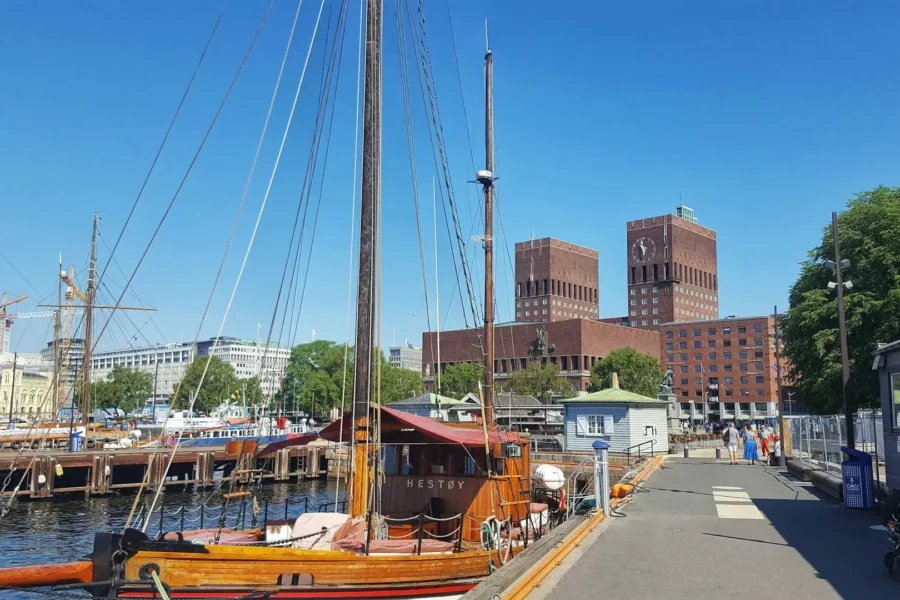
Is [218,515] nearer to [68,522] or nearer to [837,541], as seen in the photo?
[68,522]

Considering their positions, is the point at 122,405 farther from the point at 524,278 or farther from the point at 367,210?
the point at 367,210

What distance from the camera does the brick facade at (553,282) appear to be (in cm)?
18100

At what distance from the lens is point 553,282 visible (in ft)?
597

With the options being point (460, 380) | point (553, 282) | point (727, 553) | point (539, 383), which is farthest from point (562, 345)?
point (727, 553)

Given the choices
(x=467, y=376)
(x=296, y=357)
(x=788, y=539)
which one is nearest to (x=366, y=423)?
(x=788, y=539)

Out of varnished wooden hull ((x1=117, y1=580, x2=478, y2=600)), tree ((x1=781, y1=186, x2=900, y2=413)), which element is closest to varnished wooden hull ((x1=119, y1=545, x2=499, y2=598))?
varnished wooden hull ((x1=117, y1=580, x2=478, y2=600))

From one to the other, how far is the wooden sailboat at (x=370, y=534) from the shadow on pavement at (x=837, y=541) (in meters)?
5.55

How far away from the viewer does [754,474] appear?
97.5 feet

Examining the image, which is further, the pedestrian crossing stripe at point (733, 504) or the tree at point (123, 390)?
the tree at point (123, 390)

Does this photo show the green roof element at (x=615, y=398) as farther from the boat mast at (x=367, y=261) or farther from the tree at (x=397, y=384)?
the tree at (x=397, y=384)

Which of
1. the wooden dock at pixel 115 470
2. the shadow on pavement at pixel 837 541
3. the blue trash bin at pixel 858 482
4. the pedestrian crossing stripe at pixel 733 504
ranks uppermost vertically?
the blue trash bin at pixel 858 482

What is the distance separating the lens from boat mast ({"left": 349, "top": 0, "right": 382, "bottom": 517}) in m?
13.7

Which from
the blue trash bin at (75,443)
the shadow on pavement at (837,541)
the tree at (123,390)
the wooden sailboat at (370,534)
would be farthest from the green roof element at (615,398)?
the tree at (123,390)

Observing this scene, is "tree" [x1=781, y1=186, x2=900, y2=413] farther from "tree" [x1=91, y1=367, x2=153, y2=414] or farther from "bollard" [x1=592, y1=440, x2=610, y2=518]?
"tree" [x1=91, y1=367, x2=153, y2=414]
